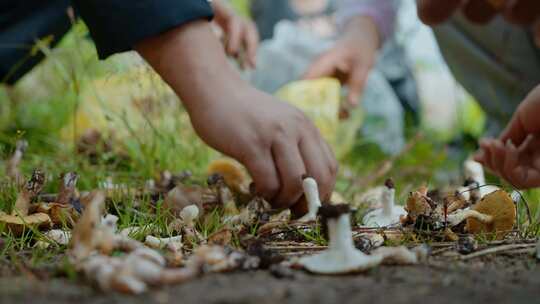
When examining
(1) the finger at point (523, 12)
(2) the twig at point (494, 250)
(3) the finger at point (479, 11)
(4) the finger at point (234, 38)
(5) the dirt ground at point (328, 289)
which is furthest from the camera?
(4) the finger at point (234, 38)

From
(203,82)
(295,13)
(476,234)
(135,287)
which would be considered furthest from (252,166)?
(295,13)

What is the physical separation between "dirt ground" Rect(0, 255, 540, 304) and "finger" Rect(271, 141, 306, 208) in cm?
43

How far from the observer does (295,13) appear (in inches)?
170

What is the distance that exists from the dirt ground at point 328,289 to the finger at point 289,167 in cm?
43

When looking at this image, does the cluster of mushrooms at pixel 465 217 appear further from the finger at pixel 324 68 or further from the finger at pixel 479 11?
the finger at pixel 324 68

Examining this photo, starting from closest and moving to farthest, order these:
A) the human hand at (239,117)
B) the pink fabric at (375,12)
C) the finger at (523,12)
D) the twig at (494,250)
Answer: the twig at (494,250) < the human hand at (239,117) < the finger at (523,12) < the pink fabric at (375,12)

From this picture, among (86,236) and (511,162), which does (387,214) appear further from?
(86,236)

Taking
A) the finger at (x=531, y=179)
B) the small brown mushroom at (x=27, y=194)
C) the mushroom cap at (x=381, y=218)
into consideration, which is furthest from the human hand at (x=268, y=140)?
the finger at (x=531, y=179)

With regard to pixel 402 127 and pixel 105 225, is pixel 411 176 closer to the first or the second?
pixel 402 127

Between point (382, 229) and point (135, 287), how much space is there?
1.79 feet

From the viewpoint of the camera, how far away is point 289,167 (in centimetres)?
126

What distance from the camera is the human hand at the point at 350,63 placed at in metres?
2.61


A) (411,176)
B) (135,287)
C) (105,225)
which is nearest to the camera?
(135,287)

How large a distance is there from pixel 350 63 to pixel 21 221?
6.00 ft
